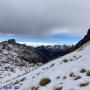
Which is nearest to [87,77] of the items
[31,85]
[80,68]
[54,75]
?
[80,68]

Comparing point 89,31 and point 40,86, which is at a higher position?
point 89,31

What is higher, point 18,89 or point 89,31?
point 89,31

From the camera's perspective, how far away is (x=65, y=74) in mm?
28281

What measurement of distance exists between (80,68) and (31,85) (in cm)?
519

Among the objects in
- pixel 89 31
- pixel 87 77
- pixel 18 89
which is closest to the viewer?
pixel 87 77

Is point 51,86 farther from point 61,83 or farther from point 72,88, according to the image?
point 72,88

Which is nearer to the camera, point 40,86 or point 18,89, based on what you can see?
point 40,86

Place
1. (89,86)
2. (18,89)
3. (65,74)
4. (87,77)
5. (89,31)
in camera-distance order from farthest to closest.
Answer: (89,31) < (18,89) < (65,74) < (87,77) < (89,86)

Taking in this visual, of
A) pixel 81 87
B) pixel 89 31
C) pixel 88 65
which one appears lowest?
pixel 81 87

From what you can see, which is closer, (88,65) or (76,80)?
(76,80)

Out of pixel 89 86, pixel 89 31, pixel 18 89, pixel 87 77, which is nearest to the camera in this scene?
pixel 89 86

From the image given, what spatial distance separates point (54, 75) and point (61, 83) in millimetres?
3219

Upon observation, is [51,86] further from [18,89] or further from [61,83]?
[18,89]

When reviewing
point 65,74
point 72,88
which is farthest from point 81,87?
point 65,74
